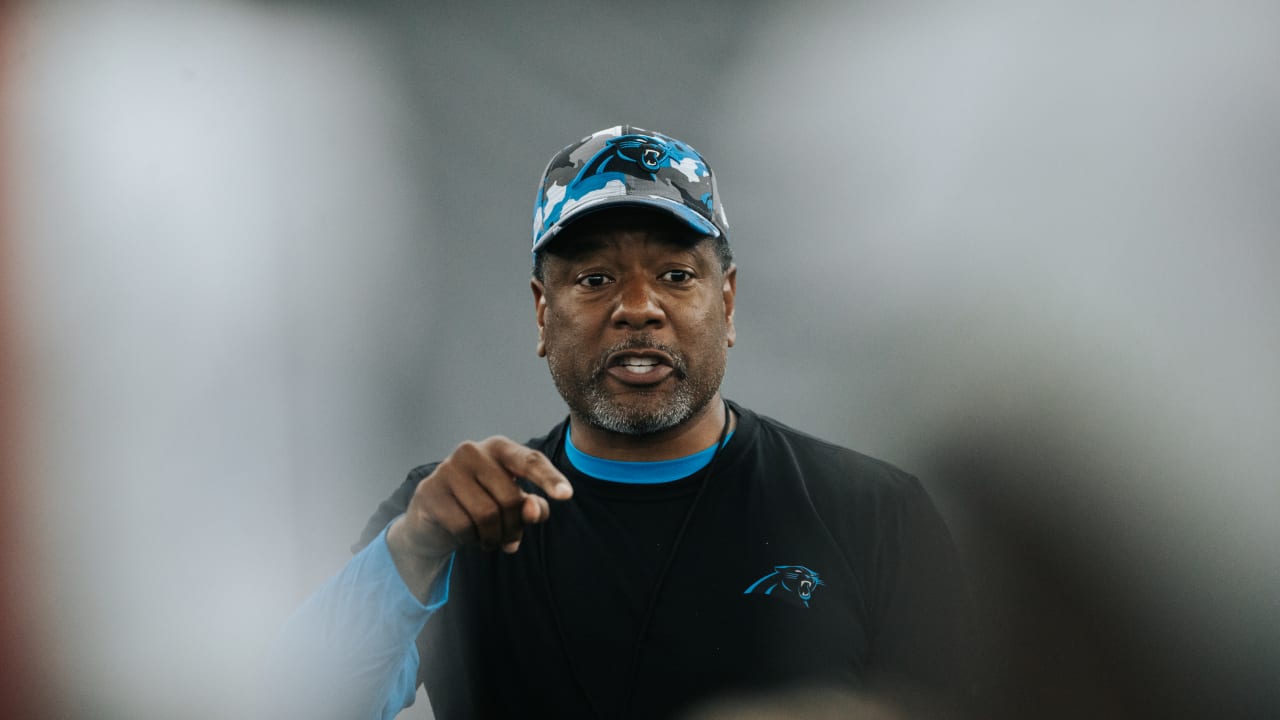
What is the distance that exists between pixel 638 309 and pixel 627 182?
0.19 metres

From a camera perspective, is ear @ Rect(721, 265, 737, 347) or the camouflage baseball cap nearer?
the camouflage baseball cap

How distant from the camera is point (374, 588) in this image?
1004 mm

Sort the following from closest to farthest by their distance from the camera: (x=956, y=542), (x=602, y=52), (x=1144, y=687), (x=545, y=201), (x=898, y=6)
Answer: (x=1144, y=687) → (x=956, y=542) → (x=545, y=201) → (x=898, y=6) → (x=602, y=52)

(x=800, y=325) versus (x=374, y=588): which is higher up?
(x=800, y=325)

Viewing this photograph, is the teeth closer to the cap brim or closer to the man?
the man

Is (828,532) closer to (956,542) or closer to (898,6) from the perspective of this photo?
(956,542)

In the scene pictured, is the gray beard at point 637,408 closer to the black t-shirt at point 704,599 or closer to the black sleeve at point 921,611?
the black t-shirt at point 704,599

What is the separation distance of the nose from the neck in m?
0.15

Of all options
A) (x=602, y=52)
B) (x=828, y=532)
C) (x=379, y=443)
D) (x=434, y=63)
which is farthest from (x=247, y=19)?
(x=828, y=532)

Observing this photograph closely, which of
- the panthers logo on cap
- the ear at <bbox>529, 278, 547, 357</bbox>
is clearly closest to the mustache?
the ear at <bbox>529, 278, 547, 357</bbox>

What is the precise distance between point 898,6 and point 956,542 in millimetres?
898

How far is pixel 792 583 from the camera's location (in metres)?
1.13

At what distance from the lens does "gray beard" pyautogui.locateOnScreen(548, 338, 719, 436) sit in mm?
1173

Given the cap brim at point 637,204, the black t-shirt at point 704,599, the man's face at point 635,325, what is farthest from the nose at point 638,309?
the black t-shirt at point 704,599
